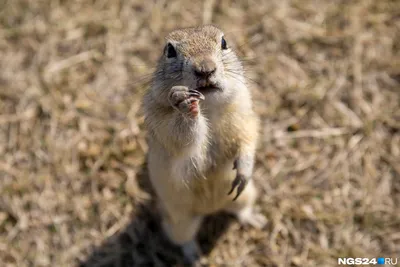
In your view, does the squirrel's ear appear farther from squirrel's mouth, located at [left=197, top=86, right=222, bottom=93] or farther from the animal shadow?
the animal shadow

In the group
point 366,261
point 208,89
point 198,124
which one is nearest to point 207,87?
point 208,89

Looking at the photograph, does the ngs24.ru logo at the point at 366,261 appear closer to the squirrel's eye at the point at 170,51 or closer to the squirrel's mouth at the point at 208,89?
the squirrel's mouth at the point at 208,89

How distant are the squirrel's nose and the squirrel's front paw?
0.12 m

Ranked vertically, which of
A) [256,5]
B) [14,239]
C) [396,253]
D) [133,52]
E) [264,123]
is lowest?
[396,253]

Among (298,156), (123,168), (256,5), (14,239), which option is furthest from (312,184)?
(14,239)

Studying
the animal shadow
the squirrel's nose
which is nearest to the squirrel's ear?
the squirrel's nose

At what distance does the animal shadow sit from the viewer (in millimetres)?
4699

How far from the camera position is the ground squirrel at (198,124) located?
10.8 feet

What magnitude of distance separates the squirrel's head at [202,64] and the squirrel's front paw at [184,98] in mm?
79

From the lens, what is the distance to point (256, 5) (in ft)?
19.6

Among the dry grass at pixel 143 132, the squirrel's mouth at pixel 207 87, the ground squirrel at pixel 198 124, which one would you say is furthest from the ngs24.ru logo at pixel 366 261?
the squirrel's mouth at pixel 207 87

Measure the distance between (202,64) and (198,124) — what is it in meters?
0.46

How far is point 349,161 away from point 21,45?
3987 millimetres

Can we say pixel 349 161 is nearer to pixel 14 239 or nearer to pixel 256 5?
pixel 256 5
